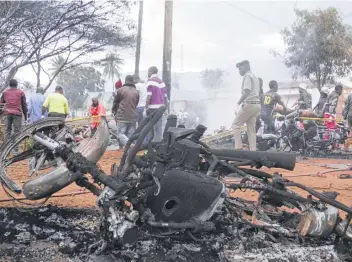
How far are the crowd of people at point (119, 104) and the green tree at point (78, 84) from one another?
44183 millimetres

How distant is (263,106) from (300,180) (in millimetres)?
5086

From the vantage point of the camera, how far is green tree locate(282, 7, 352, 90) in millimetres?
18406

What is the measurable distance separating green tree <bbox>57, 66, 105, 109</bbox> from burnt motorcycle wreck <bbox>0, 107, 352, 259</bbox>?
52.2 m

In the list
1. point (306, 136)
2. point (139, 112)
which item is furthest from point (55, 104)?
point (306, 136)

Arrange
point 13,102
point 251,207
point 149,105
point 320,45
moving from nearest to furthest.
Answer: point 251,207, point 149,105, point 13,102, point 320,45

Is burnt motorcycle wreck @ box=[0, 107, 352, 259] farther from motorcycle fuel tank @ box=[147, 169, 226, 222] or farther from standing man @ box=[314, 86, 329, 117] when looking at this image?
standing man @ box=[314, 86, 329, 117]

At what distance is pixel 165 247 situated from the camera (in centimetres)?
347

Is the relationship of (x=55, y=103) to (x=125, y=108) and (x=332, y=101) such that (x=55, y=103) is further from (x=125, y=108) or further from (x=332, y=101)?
(x=332, y=101)

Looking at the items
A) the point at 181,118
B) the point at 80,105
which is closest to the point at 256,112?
the point at 181,118

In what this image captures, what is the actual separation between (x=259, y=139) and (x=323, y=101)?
3343 mm

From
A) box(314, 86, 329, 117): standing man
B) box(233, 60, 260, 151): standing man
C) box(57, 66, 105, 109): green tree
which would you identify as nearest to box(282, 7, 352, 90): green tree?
box(314, 86, 329, 117): standing man

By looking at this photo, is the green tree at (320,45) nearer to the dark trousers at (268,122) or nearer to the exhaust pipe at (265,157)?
the dark trousers at (268,122)

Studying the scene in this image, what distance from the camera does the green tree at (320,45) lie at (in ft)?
60.4

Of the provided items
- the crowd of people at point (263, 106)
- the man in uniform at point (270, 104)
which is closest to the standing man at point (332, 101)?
the crowd of people at point (263, 106)
